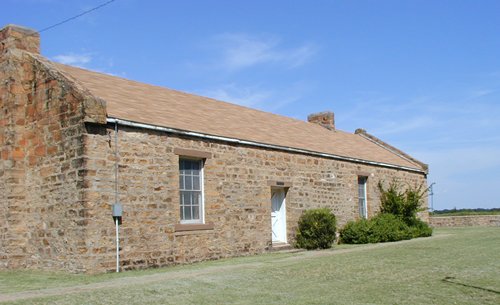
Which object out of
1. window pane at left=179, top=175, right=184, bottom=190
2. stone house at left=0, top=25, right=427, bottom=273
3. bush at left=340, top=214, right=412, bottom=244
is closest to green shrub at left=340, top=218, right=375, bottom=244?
bush at left=340, top=214, right=412, bottom=244

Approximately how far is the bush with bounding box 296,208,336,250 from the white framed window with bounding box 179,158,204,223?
4710 millimetres

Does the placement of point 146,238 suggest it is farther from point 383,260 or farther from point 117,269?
point 383,260

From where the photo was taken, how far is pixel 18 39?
49.4 ft

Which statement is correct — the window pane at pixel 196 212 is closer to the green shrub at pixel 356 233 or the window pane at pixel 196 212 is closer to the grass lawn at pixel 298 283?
the grass lawn at pixel 298 283

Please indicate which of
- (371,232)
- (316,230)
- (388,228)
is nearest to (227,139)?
(316,230)

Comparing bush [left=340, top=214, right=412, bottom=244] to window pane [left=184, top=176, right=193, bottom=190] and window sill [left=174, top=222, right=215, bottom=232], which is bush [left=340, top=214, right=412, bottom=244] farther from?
window pane [left=184, top=176, right=193, bottom=190]

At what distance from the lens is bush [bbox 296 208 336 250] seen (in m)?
18.8

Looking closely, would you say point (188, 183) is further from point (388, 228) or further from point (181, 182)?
point (388, 228)

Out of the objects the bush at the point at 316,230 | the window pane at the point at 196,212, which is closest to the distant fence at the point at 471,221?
the bush at the point at 316,230

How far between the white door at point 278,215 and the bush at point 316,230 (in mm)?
584

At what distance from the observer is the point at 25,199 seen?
14398 millimetres

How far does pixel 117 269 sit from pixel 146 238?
3.86ft

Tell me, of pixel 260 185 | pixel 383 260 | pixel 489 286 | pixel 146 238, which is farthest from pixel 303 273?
pixel 260 185

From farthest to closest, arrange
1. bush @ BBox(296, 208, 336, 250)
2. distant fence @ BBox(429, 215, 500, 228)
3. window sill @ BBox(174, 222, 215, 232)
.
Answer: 1. distant fence @ BBox(429, 215, 500, 228)
2. bush @ BBox(296, 208, 336, 250)
3. window sill @ BBox(174, 222, 215, 232)
